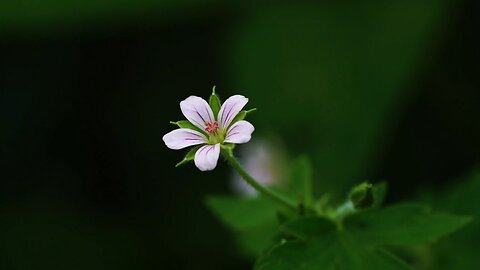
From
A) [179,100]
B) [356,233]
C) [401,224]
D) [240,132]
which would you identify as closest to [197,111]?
[240,132]

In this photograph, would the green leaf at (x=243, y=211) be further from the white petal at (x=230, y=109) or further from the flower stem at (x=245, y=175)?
the white petal at (x=230, y=109)

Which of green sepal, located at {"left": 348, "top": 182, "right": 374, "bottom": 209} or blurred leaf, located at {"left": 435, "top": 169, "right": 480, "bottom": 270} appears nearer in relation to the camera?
green sepal, located at {"left": 348, "top": 182, "right": 374, "bottom": 209}

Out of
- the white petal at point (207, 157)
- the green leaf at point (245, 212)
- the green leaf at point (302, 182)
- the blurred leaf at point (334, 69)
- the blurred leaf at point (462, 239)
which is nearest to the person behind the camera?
the white petal at point (207, 157)

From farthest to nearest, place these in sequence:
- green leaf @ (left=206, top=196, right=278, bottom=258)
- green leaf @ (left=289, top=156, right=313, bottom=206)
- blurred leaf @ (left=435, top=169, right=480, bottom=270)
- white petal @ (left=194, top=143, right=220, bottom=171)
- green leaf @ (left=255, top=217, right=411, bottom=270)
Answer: blurred leaf @ (left=435, top=169, right=480, bottom=270), green leaf @ (left=206, top=196, right=278, bottom=258), green leaf @ (left=289, top=156, right=313, bottom=206), green leaf @ (left=255, top=217, right=411, bottom=270), white petal @ (left=194, top=143, right=220, bottom=171)

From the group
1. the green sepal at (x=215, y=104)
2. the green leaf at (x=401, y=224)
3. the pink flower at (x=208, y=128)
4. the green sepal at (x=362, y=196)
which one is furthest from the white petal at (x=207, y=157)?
the green leaf at (x=401, y=224)

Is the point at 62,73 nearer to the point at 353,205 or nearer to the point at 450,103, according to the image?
the point at 450,103

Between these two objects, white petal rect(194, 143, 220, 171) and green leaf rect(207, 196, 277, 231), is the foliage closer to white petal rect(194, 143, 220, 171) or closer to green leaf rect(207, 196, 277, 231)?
green leaf rect(207, 196, 277, 231)

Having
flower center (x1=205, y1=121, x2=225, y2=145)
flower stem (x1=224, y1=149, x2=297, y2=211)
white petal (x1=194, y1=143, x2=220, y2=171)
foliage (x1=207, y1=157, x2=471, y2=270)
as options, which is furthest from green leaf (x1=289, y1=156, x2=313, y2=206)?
white petal (x1=194, y1=143, x2=220, y2=171)
